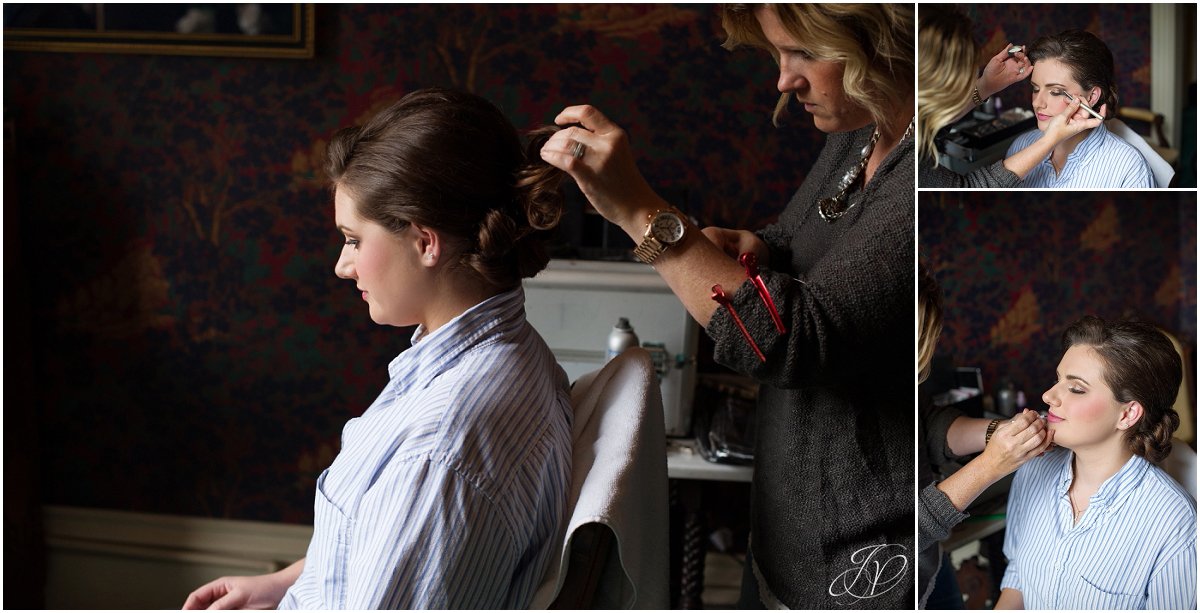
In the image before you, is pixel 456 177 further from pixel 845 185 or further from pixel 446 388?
pixel 845 185

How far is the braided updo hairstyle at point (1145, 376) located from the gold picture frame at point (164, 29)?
6.82 feet

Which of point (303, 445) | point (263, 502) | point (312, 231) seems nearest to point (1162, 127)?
point (312, 231)

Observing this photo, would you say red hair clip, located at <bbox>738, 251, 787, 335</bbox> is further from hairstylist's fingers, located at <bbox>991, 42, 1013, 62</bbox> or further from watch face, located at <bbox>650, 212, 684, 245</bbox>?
hairstylist's fingers, located at <bbox>991, 42, 1013, 62</bbox>

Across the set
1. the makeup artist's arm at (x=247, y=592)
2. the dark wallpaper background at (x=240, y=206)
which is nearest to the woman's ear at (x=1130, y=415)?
the makeup artist's arm at (x=247, y=592)

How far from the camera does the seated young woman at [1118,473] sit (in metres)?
0.98

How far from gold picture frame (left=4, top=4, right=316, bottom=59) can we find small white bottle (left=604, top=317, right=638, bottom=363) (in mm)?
1169

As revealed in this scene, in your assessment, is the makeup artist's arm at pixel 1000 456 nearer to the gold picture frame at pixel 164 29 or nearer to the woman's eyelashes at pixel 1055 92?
the woman's eyelashes at pixel 1055 92

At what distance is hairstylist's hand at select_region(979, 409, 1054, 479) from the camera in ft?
3.29

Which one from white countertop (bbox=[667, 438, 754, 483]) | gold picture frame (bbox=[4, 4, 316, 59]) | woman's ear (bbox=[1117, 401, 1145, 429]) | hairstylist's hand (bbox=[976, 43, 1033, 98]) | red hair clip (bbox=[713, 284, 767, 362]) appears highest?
gold picture frame (bbox=[4, 4, 316, 59])

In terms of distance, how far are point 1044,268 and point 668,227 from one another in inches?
17.1

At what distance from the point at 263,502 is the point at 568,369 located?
4.06ft

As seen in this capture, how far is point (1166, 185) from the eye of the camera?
99 centimetres

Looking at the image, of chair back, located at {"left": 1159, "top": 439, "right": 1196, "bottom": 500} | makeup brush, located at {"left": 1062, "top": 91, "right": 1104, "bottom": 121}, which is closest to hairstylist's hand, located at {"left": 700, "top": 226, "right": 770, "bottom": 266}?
makeup brush, located at {"left": 1062, "top": 91, "right": 1104, "bottom": 121}

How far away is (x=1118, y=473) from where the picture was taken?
38.9 inches
